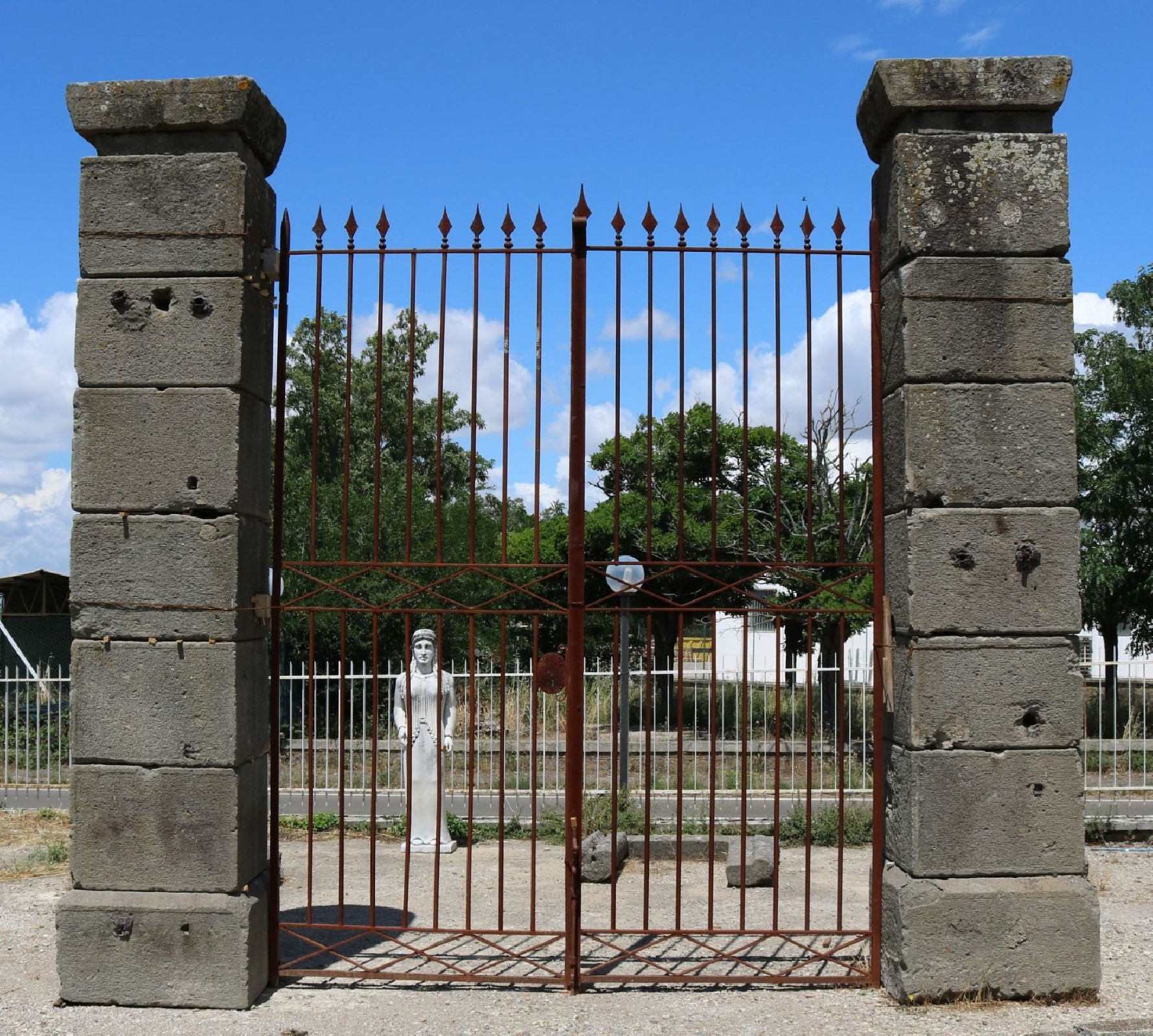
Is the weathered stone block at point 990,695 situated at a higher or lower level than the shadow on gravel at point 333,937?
higher

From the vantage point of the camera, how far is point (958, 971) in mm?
5254

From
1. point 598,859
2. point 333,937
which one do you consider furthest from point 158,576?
point 598,859

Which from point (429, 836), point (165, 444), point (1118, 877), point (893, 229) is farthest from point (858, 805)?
point (165, 444)

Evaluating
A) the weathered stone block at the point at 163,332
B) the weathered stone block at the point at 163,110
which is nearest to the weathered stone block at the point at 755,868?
the weathered stone block at the point at 163,332

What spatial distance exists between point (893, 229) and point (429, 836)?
273 inches

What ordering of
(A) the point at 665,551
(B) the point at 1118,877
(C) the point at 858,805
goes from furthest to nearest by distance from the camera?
(A) the point at 665,551, (C) the point at 858,805, (B) the point at 1118,877

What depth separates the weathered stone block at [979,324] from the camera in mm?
5402

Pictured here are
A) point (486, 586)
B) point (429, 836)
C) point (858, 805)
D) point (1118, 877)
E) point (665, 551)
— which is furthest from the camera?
point (665, 551)

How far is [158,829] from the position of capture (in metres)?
5.40

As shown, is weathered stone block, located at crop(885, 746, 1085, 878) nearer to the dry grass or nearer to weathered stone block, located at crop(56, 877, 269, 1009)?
weathered stone block, located at crop(56, 877, 269, 1009)

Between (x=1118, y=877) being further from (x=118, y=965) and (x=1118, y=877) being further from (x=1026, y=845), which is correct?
(x=118, y=965)

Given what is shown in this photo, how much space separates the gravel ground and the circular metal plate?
1530 mm

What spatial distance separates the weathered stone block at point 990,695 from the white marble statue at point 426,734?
224 inches

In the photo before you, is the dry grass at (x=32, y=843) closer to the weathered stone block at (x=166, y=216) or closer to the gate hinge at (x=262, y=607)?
the gate hinge at (x=262, y=607)
